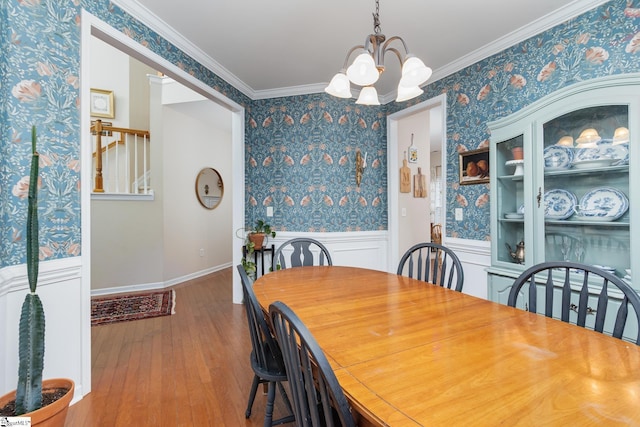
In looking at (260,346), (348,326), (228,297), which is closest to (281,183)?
(228,297)

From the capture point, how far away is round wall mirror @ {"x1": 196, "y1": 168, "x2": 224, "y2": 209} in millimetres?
5273

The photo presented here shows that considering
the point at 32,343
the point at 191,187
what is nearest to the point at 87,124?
the point at 32,343

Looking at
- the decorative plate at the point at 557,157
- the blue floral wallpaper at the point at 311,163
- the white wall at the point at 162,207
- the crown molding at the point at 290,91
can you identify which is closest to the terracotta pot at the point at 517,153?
the decorative plate at the point at 557,157

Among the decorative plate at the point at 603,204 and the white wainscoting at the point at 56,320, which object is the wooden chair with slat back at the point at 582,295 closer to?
the decorative plate at the point at 603,204

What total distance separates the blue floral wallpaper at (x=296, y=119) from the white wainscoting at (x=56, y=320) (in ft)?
0.32

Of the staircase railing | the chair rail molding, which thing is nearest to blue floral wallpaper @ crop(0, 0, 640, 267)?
the chair rail molding

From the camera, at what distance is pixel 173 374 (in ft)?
6.97

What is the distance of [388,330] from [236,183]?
293 centimetres

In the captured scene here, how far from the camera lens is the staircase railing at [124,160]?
432 centimetres

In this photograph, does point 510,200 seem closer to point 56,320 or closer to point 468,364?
point 468,364

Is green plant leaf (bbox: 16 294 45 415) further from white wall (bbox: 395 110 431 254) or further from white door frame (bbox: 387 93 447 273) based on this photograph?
white wall (bbox: 395 110 431 254)

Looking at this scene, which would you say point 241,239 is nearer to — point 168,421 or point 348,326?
point 168,421

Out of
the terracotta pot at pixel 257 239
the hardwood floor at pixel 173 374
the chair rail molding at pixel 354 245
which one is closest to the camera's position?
the hardwood floor at pixel 173 374

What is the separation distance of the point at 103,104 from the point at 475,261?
18.6 feet
